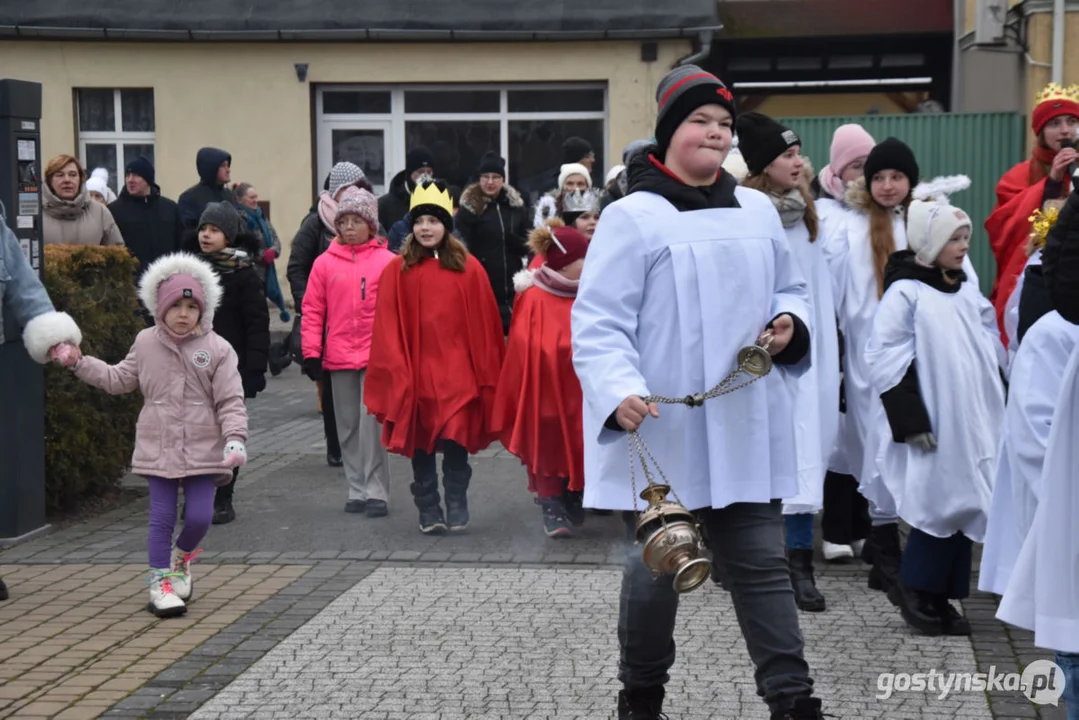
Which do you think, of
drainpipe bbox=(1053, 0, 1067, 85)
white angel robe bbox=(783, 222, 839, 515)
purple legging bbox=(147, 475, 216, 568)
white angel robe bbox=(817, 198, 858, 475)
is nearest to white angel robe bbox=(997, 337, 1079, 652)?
white angel robe bbox=(783, 222, 839, 515)

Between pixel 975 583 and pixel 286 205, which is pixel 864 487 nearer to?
A: pixel 975 583

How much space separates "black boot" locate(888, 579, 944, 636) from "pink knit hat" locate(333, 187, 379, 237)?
14.0 ft

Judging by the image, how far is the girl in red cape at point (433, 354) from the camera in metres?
8.54

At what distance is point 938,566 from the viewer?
20.5ft

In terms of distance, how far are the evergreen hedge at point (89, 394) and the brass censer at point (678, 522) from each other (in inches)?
206

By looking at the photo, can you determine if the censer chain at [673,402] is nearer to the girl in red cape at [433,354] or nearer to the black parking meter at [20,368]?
the girl in red cape at [433,354]

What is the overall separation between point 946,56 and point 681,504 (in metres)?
21.5

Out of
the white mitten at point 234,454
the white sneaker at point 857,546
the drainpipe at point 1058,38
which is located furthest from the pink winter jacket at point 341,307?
the drainpipe at point 1058,38

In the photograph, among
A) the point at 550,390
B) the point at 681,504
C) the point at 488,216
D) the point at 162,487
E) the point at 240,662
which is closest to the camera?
the point at 681,504

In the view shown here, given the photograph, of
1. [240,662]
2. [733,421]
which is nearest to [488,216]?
[240,662]

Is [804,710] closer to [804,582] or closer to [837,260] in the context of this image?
[804,582]

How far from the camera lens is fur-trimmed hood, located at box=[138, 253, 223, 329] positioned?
7.04 meters

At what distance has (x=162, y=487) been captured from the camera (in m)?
6.95

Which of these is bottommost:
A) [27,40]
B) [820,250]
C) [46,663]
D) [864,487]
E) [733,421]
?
[46,663]
